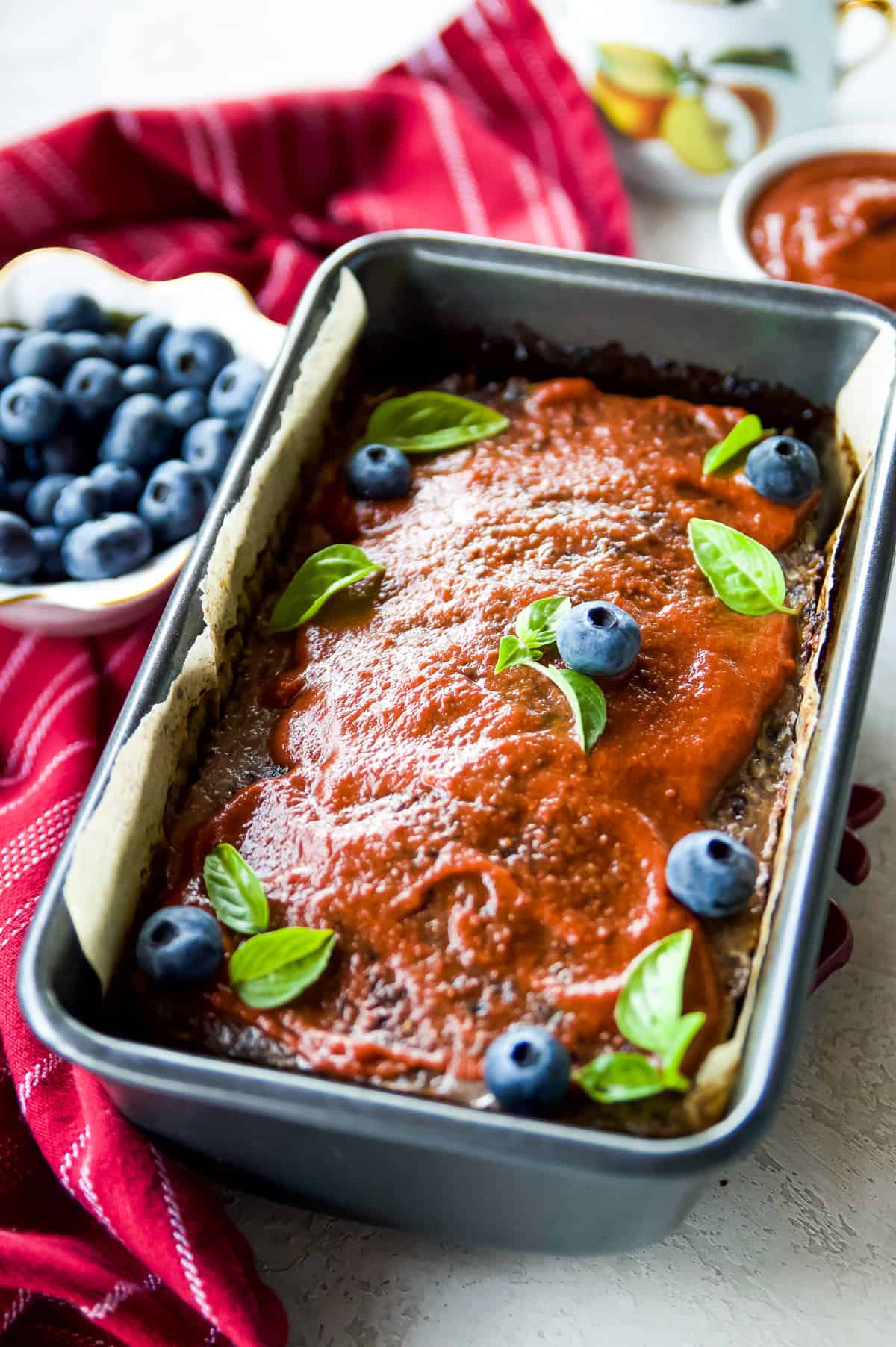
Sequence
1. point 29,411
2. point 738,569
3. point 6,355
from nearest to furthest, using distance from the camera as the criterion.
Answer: point 738,569 < point 29,411 < point 6,355

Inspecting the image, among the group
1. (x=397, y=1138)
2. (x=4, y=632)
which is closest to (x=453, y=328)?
(x=4, y=632)

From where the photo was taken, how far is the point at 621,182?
8.05 ft

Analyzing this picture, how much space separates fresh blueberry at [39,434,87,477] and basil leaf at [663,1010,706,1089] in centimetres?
121

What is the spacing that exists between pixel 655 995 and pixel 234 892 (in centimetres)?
43

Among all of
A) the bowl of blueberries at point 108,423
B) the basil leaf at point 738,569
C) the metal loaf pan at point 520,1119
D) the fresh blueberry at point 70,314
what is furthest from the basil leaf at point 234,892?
the fresh blueberry at point 70,314

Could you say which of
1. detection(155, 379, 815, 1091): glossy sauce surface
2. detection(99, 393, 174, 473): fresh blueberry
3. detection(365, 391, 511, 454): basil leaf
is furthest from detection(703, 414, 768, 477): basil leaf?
detection(99, 393, 174, 473): fresh blueberry

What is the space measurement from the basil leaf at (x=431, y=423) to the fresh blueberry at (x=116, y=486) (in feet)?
1.15

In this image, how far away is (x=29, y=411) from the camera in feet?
6.24

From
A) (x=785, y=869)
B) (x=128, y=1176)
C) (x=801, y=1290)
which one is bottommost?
(x=801, y=1290)

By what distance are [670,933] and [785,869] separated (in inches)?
5.0

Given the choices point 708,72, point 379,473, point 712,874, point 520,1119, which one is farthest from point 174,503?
point 708,72

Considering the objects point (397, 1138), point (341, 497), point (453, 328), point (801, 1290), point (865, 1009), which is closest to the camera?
point (397, 1138)

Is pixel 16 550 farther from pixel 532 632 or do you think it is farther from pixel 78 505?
pixel 532 632

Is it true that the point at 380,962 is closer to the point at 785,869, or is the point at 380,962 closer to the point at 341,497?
the point at 785,869
